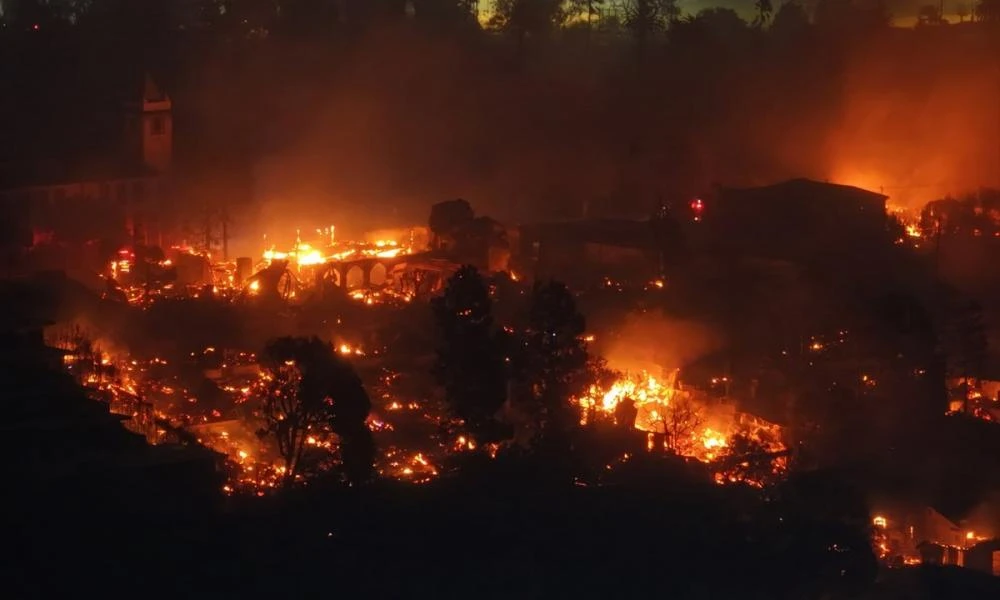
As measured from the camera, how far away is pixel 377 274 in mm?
13867

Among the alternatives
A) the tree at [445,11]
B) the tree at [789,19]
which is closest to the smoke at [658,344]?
the tree at [445,11]

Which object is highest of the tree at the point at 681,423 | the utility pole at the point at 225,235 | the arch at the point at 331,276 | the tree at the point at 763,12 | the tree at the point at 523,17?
the tree at the point at 763,12

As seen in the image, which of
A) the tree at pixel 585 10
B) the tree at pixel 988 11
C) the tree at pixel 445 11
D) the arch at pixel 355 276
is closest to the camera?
the arch at pixel 355 276

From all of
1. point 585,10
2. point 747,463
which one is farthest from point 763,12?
point 747,463

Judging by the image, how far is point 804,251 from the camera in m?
13.9

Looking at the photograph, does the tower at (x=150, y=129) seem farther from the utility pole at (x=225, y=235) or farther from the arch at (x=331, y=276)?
the arch at (x=331, y=276)

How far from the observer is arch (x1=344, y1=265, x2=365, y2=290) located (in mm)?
13633

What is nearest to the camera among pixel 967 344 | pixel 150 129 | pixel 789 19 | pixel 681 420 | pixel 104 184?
pixel 681 420

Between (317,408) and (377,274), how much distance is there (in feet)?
18.9

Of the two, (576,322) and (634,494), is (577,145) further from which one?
(634,494)

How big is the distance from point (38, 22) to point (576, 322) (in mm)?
13549

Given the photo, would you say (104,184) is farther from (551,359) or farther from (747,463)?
(747,463)

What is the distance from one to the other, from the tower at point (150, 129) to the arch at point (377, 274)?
3.24 metres

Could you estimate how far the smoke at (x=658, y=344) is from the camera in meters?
11.3
